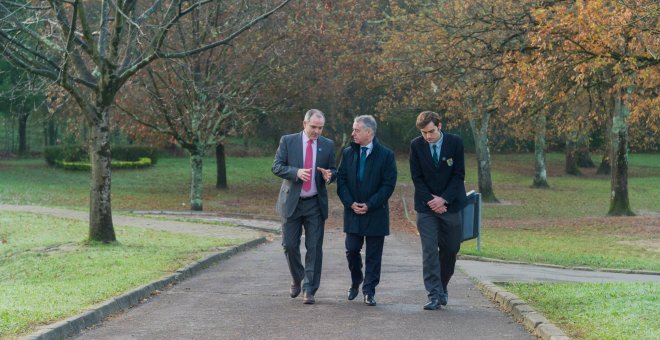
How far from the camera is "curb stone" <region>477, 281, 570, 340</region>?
8266mm

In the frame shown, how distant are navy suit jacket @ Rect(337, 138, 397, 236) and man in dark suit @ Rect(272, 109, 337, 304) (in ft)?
0.59

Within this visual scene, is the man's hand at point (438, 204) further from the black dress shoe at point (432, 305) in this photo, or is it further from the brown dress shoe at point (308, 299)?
the brown dress shoe at point (308, 299)

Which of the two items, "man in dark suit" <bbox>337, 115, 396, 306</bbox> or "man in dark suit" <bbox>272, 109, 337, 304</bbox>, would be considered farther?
"man in dark suit" <bbox>272, 109, 337, 304</bbox>

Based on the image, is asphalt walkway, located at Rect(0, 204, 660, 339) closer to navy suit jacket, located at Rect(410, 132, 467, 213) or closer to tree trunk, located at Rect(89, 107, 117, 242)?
navy suit jacket, located at Rect(410, 132, 467, 213)

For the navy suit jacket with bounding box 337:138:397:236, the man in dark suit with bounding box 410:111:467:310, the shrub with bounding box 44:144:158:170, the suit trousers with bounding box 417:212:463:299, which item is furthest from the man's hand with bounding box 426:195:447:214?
the shrub with bounding box 44:144:158:170

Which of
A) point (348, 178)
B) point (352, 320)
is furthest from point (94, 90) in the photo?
point (352, 320)

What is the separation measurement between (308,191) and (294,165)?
32 centimetres

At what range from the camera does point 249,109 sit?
122ft

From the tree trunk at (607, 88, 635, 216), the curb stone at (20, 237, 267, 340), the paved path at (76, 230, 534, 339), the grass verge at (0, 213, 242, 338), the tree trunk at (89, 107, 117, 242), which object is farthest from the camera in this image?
the tree trunk at (607, 88, 635, 216)

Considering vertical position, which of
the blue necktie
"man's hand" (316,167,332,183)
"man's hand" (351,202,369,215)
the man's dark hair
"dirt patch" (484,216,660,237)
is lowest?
"dirt patch" (484,216,660,237)

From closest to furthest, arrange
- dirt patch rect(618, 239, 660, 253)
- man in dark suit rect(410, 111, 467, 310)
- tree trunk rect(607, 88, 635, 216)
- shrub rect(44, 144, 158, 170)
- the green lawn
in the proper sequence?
the green lawn, man in dark suit rect(410, 111, 467, 310), dirt patch rect(618, 239, 660, 253), tree trunk rect(607, 88, 635, 216), shrub rect(44, 144, 158, 170)

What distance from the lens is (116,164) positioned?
50562 millimetres

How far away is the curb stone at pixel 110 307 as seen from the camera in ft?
26.6

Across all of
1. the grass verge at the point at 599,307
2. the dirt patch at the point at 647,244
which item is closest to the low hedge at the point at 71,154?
the dirt patch at the point at 647,244
